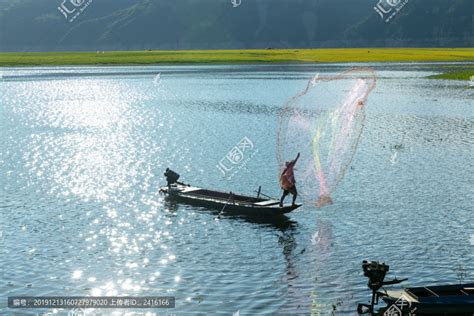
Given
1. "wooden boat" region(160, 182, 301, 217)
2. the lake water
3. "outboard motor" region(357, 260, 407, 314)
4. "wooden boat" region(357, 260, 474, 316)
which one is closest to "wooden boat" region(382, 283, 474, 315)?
"wooden boat" region(357, 260, 474, 316)

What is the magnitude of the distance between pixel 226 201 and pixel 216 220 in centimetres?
257

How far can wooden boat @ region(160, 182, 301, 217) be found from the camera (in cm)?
3987

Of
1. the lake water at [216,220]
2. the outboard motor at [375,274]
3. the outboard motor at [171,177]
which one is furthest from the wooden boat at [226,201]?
the outboard motor at [375,274]

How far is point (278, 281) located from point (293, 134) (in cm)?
4358

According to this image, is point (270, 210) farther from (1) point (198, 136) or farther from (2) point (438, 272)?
(1) point (198, 136)

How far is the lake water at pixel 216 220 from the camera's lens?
1137 inches

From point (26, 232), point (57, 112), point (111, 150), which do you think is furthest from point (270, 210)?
point (57, 112)

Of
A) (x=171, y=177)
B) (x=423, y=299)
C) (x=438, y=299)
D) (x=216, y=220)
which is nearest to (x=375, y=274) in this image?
(x=423, y=299)

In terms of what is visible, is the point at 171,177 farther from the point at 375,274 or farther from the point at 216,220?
the point at 375,274

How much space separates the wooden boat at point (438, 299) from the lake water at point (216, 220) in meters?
3.25

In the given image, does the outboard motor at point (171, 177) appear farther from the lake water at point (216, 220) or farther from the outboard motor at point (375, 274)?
the outboard motor at point (375, 274)

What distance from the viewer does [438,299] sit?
23219 millimetres

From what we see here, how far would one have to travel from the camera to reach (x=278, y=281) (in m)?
29.4

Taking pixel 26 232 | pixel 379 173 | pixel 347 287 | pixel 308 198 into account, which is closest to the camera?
pixel 347 287
